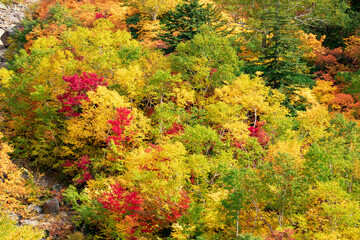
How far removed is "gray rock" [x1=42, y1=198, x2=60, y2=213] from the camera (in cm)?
2483

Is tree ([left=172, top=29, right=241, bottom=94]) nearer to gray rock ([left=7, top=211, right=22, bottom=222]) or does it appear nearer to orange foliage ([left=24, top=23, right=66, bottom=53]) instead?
gray rock ([left=7, top=211, right=22, bottom=222])

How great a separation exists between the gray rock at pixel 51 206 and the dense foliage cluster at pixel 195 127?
0.97 m

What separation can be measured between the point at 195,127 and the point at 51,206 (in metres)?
13.2

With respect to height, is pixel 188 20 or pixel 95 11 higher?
pixel 188 20

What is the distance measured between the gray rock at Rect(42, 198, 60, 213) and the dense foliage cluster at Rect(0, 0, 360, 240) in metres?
0.97

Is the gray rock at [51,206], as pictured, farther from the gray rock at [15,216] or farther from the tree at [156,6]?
the tree at [156,6]

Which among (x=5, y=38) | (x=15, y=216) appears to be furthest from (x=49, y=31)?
(x=15, y=216)

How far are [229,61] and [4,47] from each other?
1900 inches

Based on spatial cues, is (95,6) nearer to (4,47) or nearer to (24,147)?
(4,47)

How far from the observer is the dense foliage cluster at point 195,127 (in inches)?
581

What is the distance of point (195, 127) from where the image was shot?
22797 millimetres

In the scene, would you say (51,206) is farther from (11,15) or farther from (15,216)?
(11,15)

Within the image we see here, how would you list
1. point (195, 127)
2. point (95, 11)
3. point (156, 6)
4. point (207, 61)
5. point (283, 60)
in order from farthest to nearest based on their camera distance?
1. point (95, 11)
2. point (156, 6)
3. point (283, 60)
4. point (207, 61)
5. point (195, 127)

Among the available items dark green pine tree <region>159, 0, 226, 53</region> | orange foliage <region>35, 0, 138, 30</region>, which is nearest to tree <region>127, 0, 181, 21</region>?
orange foliage <region>35, 0, 138, 30</region>
